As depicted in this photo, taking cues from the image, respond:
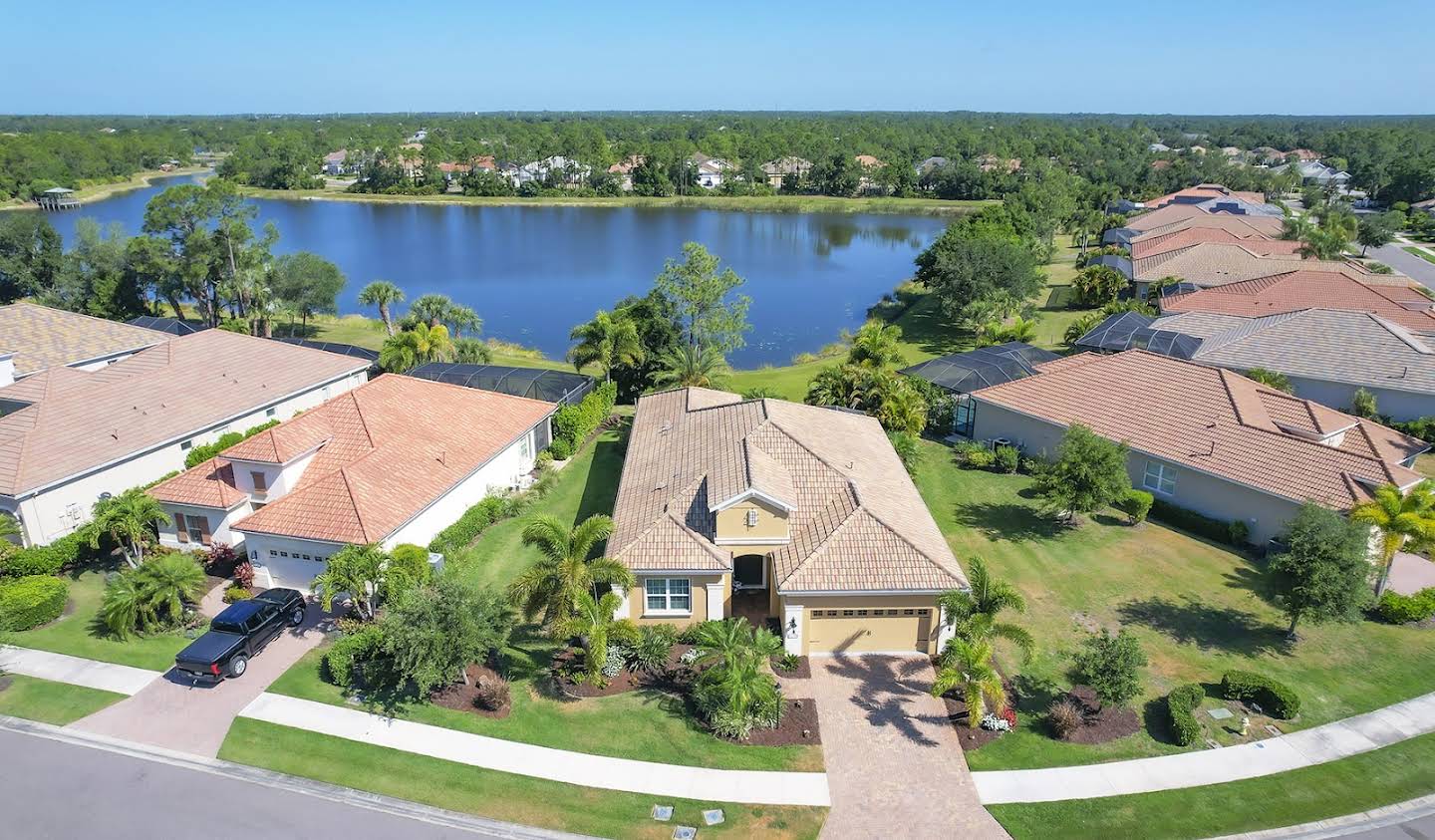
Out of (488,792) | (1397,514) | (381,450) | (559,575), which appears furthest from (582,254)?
(1397,514)

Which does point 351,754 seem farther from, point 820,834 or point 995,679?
point 995,679

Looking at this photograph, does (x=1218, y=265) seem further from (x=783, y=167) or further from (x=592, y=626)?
(x=783, y=167)

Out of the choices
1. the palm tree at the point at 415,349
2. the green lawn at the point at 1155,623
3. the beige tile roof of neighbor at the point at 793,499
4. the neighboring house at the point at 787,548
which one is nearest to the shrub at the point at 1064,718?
the green lawn at the point at 1155,623

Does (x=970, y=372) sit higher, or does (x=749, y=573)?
(x=970, y=372)

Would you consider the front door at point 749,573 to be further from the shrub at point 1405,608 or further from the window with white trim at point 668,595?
the shrub at point 1405,608

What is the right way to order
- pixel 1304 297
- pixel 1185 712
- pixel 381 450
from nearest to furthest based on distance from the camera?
Answer: pixel 1185 712 → pixel 381 450 → pixel 1304 297

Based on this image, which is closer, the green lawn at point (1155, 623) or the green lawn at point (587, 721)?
the green lawn at point (587, 721)

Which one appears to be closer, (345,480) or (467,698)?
(467,698)
